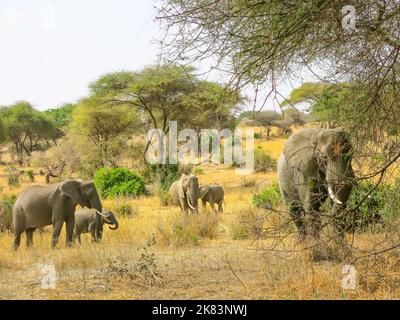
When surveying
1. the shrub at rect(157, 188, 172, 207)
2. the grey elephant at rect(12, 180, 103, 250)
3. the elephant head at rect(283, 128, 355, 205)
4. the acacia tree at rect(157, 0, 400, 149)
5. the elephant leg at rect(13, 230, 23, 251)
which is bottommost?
the shrub at rect(157, 188, 172, 207)

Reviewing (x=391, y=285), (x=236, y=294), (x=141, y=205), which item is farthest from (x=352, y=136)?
(x=141, y=205)

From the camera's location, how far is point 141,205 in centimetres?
1967

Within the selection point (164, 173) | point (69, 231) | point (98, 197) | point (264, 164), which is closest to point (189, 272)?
point (69, 231)

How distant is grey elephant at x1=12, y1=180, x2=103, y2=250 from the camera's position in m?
10.9

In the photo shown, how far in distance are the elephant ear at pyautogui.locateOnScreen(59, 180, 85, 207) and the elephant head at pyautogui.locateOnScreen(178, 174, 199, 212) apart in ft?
17.8

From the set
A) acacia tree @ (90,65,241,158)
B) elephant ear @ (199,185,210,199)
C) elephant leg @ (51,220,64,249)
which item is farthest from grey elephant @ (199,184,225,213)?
acacia tree @ (90,65,241,158)

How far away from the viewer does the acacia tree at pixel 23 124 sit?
143ft

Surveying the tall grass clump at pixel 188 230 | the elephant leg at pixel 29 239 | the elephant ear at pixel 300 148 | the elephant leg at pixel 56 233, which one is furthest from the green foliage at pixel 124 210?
the elephant ear at pixel 300 148

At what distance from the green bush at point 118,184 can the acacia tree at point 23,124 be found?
73.7 feet

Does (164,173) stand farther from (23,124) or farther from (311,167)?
(23,124)

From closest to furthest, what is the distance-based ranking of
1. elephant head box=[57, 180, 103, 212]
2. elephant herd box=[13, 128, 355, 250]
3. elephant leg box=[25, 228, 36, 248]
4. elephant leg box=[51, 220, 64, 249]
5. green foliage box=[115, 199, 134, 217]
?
elephant herd box=[13, 128, 355, 250], elephant leg box=[51, 220, 64, 249], elephant leg box=[25, 228, 36, 248], elephant head box=[57, 180, 103, 212], green foliage box=[115, 199, 134, 217]

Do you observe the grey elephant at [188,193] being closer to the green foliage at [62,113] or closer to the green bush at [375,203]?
the green bush at [375,203]

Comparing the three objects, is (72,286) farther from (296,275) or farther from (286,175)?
(286,175)

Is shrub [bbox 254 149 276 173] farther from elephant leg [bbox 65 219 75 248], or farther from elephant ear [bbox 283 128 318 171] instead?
elephant ear [bbox 283 128 318 171]
